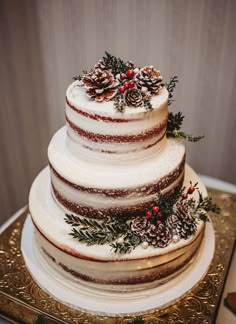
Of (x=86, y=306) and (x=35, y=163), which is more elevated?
(x=86, y=306)

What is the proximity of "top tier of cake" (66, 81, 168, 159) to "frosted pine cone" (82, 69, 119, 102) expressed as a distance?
0.07 ft

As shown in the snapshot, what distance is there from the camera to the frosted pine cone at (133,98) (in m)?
1.26

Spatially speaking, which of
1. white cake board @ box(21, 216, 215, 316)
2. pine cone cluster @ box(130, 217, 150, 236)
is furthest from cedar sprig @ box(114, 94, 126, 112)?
white cake board @ box(21, 216, 215, 316)

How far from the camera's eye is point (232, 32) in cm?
201

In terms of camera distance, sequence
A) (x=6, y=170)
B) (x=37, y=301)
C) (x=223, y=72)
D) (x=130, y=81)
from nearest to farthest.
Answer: (x=130, y=81)
(x=37, y=301)
(x=223, y=72)
(x=6, y=170)

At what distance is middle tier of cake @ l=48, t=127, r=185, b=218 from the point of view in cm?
A: 128

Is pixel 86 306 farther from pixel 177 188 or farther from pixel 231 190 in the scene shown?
pixel 231 190

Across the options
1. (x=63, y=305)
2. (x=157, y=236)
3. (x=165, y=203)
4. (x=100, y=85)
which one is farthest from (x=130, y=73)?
(x=63, y=305)

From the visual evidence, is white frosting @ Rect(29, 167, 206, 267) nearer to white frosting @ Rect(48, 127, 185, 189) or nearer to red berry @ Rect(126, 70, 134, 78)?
white frosting @ Rect(48, 127, 185, 189)

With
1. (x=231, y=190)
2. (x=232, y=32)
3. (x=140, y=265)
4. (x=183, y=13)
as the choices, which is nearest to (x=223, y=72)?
(x=232, y=32)

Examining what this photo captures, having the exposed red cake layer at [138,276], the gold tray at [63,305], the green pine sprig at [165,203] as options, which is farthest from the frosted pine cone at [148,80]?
the gold tray at [63,305]

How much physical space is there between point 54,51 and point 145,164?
1.36m

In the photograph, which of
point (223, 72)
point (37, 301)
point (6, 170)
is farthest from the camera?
point (6, 170)

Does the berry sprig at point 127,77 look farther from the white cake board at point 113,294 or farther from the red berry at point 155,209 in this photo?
the white cake board at point 113,294
